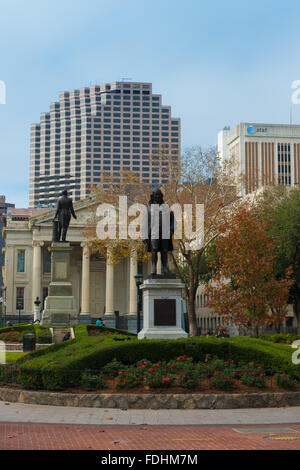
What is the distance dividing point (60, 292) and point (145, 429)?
2403 centimetres

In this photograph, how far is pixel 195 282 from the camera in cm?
4444

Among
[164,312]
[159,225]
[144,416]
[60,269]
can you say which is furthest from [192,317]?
[144,416]

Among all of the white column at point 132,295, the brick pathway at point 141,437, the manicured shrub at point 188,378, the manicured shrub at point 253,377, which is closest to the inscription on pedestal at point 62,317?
the manicured shrub at point 253,377

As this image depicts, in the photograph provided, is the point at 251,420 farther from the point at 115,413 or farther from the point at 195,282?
the point at 195,282

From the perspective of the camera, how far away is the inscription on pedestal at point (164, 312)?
67.1ft

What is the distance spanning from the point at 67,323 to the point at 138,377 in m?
20.7

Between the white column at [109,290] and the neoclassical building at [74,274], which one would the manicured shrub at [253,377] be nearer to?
the neoclassical building at [74,274]

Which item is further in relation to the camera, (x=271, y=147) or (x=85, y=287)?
(x=271, y=147)

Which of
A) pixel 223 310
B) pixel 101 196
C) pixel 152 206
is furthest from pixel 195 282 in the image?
pixel 152 206

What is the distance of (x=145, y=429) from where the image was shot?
42.7 ft

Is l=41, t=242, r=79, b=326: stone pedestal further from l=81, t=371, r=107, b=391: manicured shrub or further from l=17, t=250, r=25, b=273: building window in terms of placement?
l=17, t=250, r=25, b=273: building window

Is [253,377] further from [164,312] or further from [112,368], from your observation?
[164,312]

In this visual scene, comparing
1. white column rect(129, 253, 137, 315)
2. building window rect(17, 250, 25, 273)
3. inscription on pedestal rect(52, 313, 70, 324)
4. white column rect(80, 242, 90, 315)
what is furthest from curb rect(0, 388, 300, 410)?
building window rect(17, 250, 25, 273)

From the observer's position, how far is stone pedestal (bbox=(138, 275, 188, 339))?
20.4 meters
